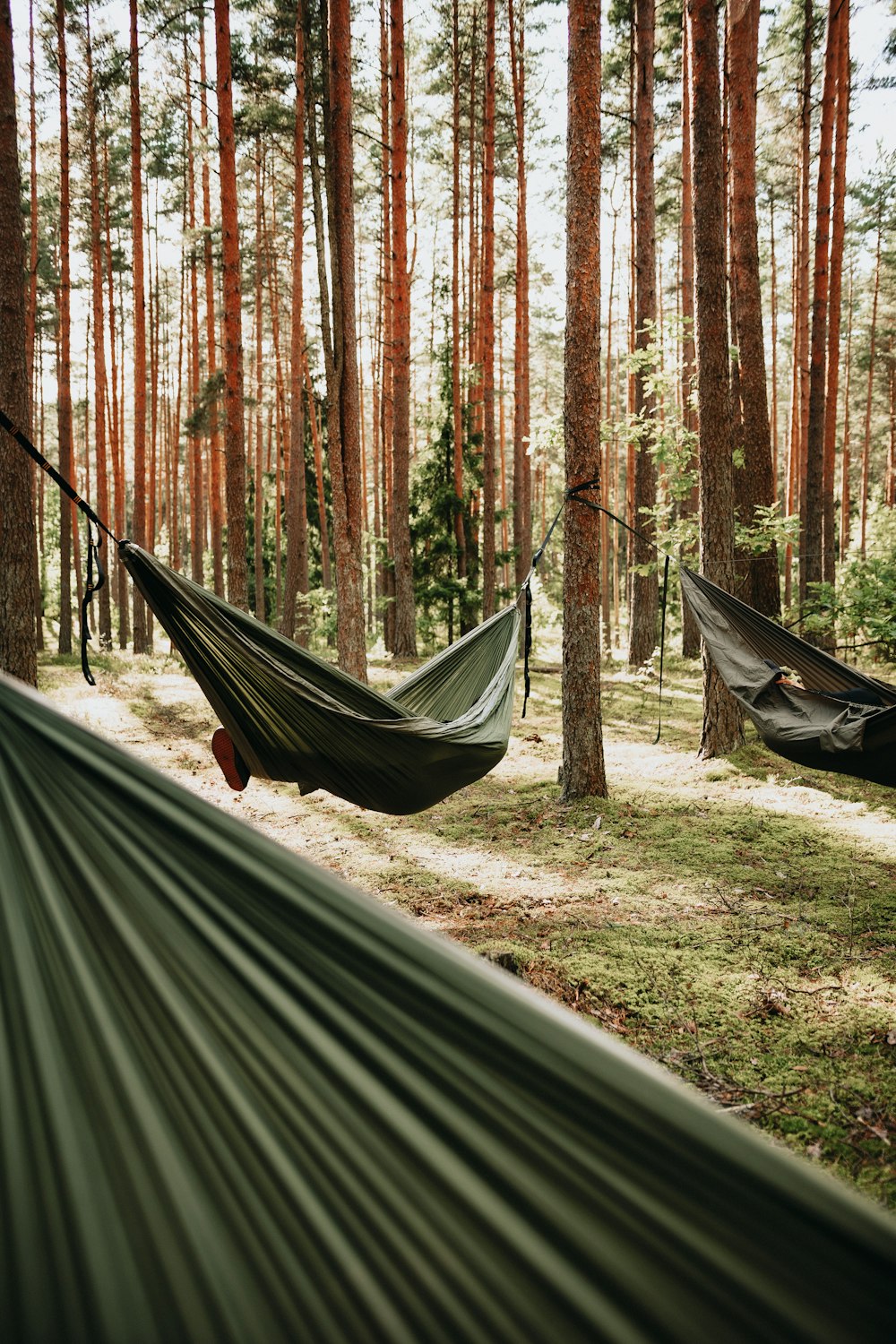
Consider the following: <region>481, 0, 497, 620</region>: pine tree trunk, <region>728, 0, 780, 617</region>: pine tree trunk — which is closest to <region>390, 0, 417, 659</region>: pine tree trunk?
<region>481, 0, 497, 620</region>: pine tree trunk

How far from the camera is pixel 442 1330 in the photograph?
52cm

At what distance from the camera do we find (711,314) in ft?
12.8

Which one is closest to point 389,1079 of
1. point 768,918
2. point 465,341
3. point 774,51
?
point 768,918

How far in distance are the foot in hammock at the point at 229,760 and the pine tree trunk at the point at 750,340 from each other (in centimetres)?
355

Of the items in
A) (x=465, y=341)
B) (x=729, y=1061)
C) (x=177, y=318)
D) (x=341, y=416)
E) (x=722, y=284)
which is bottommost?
(x=729, y=1061)

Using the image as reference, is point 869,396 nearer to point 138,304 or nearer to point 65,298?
point 138,304

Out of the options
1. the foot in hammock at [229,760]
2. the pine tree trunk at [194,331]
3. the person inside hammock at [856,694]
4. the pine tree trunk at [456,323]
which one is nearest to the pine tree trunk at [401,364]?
the pine tree trunk at [456,323]

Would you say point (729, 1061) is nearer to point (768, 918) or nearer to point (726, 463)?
point (768, 918)

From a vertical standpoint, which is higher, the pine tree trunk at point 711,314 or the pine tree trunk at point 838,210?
the pine tree trunk at point 838,210

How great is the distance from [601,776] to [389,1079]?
3270mm

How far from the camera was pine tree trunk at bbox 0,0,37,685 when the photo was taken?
3414 millimetres

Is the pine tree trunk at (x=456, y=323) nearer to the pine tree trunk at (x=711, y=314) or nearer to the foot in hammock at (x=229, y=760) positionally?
the pine tree trunk at (x=711, y=314)

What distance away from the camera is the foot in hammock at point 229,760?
2365 mm

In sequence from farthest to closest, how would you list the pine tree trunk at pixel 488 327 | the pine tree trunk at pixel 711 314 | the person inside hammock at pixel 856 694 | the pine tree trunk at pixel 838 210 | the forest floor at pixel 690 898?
the pine tree trunk at pixel 488 327 < the pine tree trunk at pixel 838 210 < the pine tree trunk at pixel 711 314 < the person inside hammock at pixel 856 694 < the forest floor at pixel 690 898
